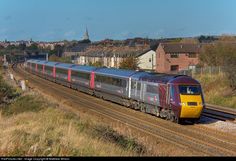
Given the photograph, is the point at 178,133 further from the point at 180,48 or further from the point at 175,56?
the point at 180,48

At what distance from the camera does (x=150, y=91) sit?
1265 inches

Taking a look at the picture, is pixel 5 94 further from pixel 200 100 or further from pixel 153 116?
pixel 200 100

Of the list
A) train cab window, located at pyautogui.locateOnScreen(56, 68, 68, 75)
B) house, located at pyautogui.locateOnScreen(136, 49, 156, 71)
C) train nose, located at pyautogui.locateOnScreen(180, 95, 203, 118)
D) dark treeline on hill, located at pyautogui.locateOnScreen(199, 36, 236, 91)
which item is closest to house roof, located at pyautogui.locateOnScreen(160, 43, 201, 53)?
house, located at pyautogui.locateOnScreen(136, 49, 156, 71)

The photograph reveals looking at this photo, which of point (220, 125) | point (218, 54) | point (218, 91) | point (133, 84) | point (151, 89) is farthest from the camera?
point (218, 54)

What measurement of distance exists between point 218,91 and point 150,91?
57.1 feet

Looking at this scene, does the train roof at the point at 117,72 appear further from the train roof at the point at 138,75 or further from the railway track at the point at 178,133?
the railway track at the point at 178,133

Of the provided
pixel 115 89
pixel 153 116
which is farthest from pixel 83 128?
pixel 115 89

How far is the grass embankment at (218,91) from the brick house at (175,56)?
4098 centimetres

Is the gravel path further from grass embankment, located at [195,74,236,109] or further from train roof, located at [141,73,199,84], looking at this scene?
grass embankment, located at [195,74,236,109]

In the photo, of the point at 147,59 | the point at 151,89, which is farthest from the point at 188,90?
the point at 147,59

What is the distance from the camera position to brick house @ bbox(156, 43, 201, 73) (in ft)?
324

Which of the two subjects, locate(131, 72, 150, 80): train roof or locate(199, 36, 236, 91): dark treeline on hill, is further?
locate(199, 36, 236, 91): dark treeline on hill

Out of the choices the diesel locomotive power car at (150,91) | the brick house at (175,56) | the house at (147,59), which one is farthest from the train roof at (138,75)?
the house at (147,59)

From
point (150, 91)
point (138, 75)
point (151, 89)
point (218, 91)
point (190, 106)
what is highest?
point (138, 75)
